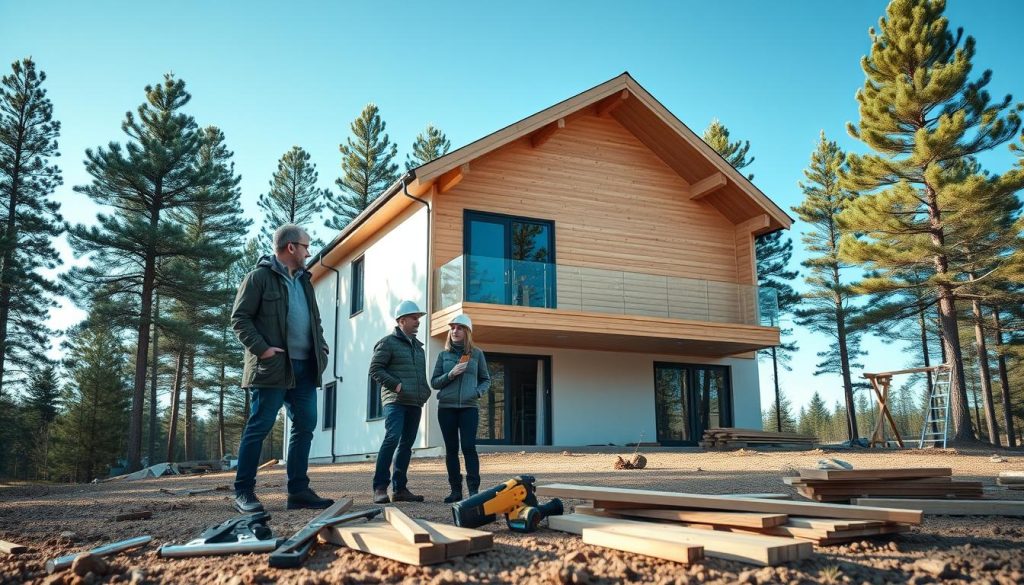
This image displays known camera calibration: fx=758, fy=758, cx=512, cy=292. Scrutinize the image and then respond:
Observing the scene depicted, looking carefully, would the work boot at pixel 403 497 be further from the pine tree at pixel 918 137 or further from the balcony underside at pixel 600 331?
the pine tree at pixel 918 137

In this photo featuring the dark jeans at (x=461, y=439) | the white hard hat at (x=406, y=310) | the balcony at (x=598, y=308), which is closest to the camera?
the dark jeans at (x=461, y=439)

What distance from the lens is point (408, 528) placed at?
3.43m

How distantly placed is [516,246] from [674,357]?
15.7 feet

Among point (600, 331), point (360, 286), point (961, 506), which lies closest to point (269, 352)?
point (961, 506)

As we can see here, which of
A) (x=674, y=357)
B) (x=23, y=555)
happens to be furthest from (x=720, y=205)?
(x=23, y=555)

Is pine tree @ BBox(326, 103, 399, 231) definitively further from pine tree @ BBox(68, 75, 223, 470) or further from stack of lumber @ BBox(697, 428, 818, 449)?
stack of lumber @ BBox(697, 428, 818, 449)

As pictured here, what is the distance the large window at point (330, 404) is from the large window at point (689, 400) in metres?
8.37

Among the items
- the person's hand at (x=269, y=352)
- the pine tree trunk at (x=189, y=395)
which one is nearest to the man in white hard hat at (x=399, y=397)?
the person's hand at (x=269, y=352)

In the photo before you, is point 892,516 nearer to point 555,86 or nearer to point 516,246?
point 516,246

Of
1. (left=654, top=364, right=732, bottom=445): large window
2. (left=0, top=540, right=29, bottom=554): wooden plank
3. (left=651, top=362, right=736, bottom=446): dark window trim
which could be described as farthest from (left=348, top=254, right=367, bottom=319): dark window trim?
(left=0, top=540, right=29, bottom=554): wooden plank

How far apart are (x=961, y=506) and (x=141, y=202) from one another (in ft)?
92.1

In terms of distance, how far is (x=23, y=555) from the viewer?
388cm

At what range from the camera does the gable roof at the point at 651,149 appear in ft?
52.4

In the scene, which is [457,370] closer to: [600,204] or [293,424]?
[293,424]
